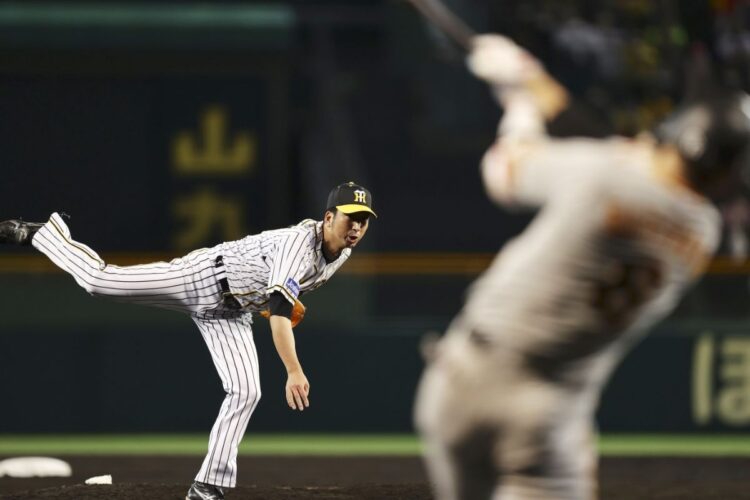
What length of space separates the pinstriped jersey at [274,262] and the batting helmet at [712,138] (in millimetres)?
3674

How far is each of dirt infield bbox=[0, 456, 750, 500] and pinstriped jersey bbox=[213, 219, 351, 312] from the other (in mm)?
1209

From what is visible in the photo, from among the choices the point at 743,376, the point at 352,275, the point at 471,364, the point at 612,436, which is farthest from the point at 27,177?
the point at 471,364

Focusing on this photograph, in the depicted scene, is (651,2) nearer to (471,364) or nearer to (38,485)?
(38,485)

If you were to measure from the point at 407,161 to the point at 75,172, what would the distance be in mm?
4427

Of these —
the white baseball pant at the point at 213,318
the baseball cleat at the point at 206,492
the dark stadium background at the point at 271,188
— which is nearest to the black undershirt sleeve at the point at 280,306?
the white baseball pant at the point at 213,318

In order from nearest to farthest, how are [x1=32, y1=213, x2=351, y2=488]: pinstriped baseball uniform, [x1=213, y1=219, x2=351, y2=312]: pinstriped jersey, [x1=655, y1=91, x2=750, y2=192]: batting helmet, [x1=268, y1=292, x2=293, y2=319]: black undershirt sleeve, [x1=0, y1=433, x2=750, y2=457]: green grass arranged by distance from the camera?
[x1=655, y1=91, x2=750, y2=192]: batting helmet → [x1=268, y1=292, x2=293, y2=319]: black undershirt sleeve → [x1=213, y1=219, x2=351, y2=312]: pinstriped jersey → [x1=32, y1=213, x2=351, y2=488]: pinstriped baseball uniform → [x1=0, y1=433, x2=750, y2=457]: green grass

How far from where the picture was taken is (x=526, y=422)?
3.29 metres

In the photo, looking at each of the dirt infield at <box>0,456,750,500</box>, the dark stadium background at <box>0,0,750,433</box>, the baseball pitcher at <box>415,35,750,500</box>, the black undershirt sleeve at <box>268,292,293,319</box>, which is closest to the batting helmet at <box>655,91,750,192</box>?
the baseball pitcher at <box>415,35,750,500</box>

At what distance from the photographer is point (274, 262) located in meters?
6.66

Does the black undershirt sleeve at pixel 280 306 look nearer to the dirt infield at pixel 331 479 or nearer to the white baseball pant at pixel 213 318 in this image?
the white baseball pant at pixel 213 318

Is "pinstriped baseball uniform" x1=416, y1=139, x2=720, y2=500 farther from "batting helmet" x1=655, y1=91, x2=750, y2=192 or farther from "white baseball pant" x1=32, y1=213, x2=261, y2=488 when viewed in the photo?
"white baseball pant" x1=32, y1=213, x2=261, y2=488

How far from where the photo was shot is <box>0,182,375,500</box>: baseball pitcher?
674 cm

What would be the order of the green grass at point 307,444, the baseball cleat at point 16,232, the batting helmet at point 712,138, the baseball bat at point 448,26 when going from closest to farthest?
the batting helmet at point 712,138 → the baseball bat at point 448,26 → the baseball cleat at point 16,232 → the green grass at point 307,444

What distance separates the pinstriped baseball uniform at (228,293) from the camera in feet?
22.6
